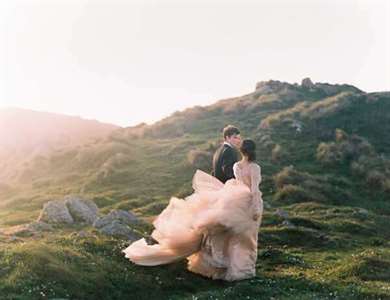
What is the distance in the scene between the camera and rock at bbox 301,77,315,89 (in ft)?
276

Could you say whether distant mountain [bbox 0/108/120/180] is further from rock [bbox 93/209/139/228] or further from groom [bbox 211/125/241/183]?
groom [bbox 211/125/241/183]

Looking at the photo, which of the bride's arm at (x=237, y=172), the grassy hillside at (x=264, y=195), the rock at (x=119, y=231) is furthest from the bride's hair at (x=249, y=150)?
the rock at (x=119, y=231)

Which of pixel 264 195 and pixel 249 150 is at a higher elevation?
pixel 249 150

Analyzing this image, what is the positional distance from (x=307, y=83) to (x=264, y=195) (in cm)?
4929

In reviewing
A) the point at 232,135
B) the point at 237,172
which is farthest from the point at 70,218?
the point at 237,172

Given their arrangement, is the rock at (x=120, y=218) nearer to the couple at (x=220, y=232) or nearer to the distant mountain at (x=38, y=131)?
the couple at (x=220, y=232)

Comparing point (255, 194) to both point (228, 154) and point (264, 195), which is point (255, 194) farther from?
point (264, 195)

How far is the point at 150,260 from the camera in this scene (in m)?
15.3

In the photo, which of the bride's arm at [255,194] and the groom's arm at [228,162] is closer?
the bride's arm at [255,194]

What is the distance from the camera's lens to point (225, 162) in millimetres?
16141

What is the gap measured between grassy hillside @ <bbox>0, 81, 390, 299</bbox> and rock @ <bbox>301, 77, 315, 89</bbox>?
35 cm

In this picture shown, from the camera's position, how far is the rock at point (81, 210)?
25.7 meters

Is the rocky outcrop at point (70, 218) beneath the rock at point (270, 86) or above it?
beneath

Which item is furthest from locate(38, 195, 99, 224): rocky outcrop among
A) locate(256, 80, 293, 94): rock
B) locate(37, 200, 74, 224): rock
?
locate(256, 80, 293, 94): rock
